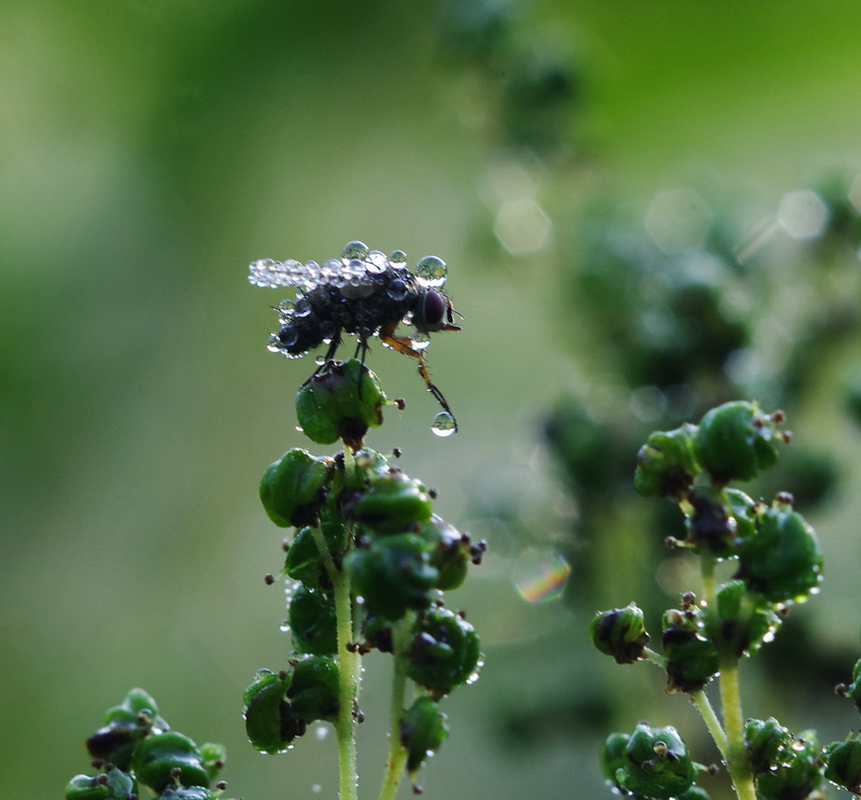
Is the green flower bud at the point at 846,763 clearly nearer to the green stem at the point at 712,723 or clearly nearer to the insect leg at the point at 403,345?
the green stem at the point at 712,723

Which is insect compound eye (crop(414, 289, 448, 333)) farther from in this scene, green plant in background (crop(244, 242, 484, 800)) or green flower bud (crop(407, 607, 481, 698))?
green flower bud (crop(407, 607, 481, 698))

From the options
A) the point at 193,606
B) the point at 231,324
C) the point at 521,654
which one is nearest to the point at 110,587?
the point at 193,606

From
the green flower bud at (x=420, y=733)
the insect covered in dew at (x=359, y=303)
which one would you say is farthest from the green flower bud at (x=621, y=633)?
the insect covered in dew at (x=359, y=303)

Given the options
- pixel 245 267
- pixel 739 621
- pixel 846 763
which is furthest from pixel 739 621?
pixel 245 267

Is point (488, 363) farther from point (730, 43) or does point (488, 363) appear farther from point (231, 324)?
point (730, 43)

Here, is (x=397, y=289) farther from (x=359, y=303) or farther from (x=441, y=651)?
(x=441, y=651)
